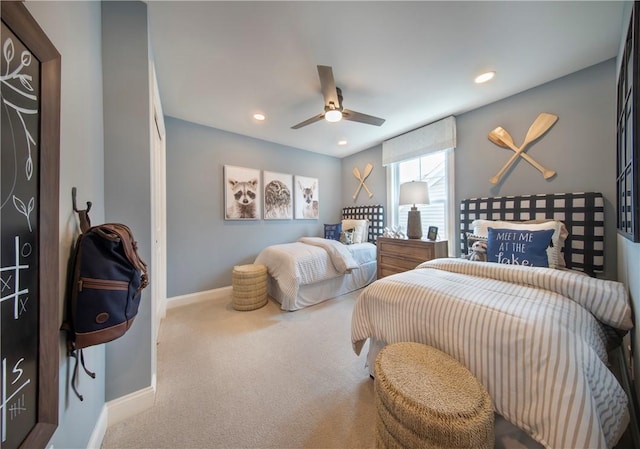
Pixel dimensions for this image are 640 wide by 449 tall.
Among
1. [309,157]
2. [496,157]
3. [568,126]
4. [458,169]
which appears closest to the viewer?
[568,126]

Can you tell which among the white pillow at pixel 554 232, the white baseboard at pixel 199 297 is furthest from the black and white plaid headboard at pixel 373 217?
the white baseboard at pixel 199 297

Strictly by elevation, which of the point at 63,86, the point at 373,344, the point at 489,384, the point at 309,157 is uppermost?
the point at 309,157

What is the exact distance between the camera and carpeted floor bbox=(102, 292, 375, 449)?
1.21 m

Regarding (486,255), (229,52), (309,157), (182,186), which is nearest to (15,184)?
(229,52)

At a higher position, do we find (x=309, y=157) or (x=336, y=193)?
(x=309, y=157)

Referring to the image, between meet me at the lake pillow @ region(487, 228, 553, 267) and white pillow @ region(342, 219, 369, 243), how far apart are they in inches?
85.8

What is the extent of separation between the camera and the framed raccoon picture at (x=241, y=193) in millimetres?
3445

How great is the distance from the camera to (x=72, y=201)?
38.5 inches

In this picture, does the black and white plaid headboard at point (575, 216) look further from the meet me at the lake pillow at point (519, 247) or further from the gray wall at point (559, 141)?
the meet me at the lake pillow at point (519, 247)

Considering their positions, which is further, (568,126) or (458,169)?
(458,169)

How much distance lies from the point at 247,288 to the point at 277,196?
178 centimetres

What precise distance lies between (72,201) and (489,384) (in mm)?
2046

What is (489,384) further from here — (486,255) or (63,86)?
(63,86)

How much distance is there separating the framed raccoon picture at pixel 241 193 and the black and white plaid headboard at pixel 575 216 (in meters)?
3.49
